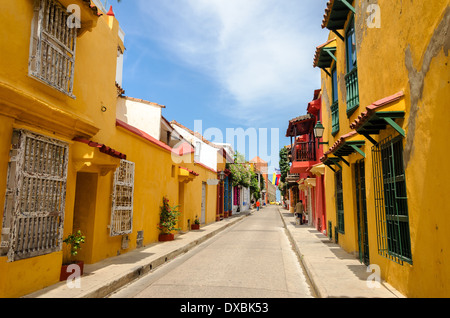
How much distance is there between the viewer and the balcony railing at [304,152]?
17.3 m

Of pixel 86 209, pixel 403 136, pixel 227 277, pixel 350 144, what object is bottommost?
pixel 227 277

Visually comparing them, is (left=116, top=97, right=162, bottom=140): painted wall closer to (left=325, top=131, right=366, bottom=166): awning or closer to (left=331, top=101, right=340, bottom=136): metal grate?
(left=331, top=101, right=340, bottom=136): metal grate

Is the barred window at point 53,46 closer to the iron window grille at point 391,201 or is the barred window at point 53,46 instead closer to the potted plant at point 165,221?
the iron window grille at point 391,201

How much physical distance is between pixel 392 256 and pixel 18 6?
7.73 meters

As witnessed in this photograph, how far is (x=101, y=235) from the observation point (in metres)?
8.23

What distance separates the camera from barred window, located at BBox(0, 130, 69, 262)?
500 centimetres

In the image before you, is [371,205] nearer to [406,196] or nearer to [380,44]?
[406,196]

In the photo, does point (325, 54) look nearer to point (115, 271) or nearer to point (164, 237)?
point (164, 237)

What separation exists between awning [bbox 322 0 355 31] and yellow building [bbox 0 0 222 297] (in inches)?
241

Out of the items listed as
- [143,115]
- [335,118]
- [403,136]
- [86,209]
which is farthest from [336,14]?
[143,115]

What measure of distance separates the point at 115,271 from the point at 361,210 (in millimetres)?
6354

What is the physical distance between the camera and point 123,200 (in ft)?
30.3

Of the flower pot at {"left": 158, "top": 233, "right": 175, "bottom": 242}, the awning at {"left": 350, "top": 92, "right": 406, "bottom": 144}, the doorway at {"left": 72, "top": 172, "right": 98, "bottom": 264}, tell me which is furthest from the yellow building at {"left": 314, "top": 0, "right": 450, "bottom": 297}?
the flower pot at {"left": 158, "top": 233, "right": 175, "bottom": 242}
